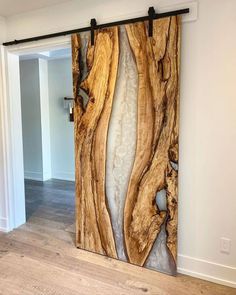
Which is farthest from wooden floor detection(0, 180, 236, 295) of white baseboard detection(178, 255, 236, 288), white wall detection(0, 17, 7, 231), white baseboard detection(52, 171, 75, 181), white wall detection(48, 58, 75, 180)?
white wall detection(48, 58, 75, 180)

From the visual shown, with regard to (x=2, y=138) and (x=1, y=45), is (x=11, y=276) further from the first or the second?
(x=1, y=45)

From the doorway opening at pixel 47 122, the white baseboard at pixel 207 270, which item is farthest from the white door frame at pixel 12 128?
the white baseboard at pixel 207 270

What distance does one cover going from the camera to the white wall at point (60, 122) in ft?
16.4

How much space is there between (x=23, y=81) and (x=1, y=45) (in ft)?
8.22

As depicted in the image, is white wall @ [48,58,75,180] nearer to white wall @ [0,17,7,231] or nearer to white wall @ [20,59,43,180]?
white wall @ [20,59,43,180]

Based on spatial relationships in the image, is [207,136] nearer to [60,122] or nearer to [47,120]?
[60,122]

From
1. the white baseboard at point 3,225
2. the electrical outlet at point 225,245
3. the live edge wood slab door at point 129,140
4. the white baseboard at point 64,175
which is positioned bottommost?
the white baseboard at point 3,225

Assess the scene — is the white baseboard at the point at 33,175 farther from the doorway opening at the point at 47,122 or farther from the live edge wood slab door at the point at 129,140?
the live edge wood slab door at the point at 129,140

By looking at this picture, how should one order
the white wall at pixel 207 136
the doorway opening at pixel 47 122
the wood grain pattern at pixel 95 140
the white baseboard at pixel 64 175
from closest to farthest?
the white wall at pixel 207 136 → the wood grain pattern at pixel 95 140 → the doorway opening at pixel 47 122 → the white baseboard at pixel 64 175

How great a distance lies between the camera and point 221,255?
2068mm

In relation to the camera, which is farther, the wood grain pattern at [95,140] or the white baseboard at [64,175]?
the white baseboard at [64,175]

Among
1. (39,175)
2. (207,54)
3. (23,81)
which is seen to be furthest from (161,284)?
(23,81)

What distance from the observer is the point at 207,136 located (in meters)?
2.01

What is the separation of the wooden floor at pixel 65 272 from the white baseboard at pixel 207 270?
5cm
